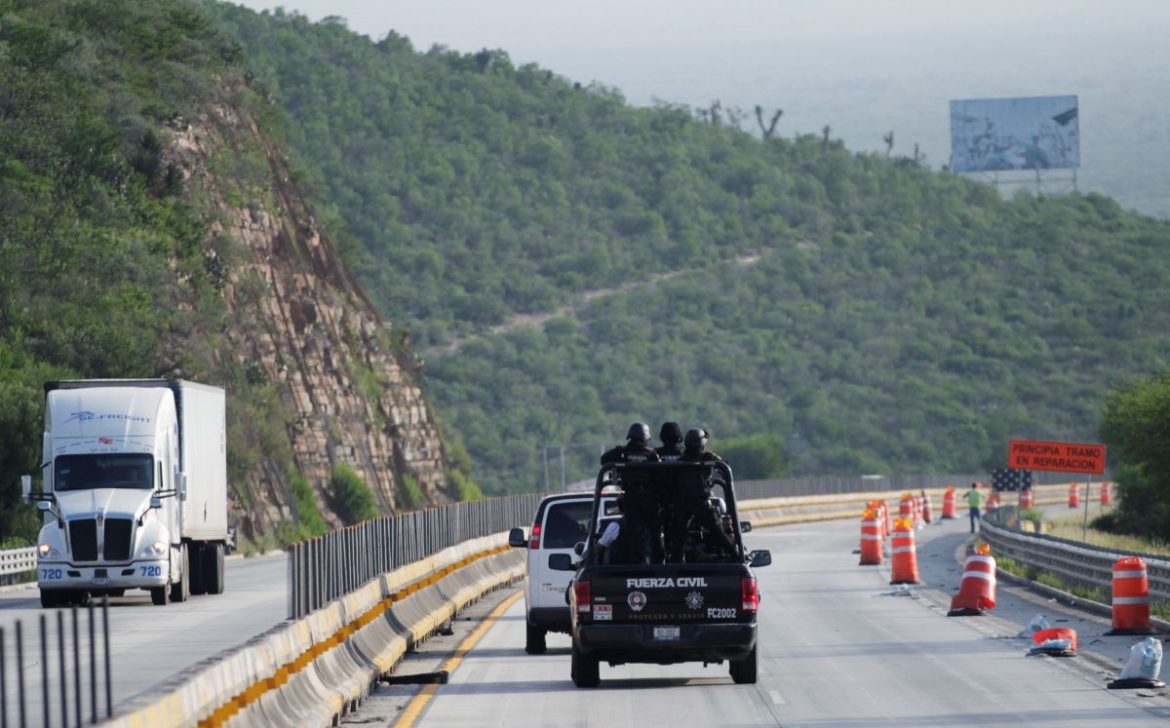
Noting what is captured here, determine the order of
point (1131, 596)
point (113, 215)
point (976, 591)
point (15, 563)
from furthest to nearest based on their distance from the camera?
point (113, 215) → point (15, 563) → point (976, 591) → point (1131, 596)

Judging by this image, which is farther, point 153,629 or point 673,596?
point 153,629

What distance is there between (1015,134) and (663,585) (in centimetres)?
14096

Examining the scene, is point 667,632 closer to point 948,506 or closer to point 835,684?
point 835,684

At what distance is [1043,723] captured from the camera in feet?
51.6

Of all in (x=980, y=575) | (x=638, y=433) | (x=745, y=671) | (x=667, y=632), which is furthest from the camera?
(x=980, y=575)

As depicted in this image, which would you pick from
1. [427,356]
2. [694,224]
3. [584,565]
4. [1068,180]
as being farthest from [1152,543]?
[694,224]

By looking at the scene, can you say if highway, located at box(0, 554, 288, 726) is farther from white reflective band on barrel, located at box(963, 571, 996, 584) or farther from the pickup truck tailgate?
white reflective band on barrel, located at box(963, 571, 996, 584)

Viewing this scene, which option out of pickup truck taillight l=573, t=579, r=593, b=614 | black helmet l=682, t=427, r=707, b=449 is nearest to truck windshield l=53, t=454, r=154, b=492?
pickup truck taillight l=573, t=579, r=593, b=614

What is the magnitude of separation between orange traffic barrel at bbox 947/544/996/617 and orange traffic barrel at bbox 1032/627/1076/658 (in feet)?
20.4

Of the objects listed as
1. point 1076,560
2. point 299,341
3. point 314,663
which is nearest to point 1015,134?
point 299,341

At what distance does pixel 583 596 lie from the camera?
18078mm

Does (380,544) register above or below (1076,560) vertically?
above

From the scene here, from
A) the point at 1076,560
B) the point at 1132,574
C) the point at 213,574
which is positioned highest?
the point at 1132,574

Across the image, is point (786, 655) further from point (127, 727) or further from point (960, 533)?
point (960, 533)
